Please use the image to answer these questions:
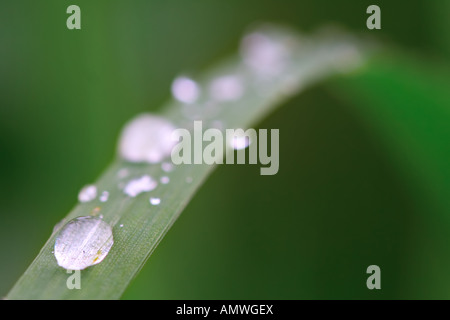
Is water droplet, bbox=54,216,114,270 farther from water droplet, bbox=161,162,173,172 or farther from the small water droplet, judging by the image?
the small water droplet

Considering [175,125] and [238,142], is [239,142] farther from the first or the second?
[175,125]

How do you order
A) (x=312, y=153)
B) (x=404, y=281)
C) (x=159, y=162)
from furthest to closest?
1. (x=312, y=153)
2. (x=404, y=281)
3. (x=159, y=162)

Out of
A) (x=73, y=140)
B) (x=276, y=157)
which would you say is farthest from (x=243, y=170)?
(x=73, y=140)

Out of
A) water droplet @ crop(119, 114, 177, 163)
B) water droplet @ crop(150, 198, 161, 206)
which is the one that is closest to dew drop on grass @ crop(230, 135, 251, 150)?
water droplet @ crop(119, 114, 177, 163)

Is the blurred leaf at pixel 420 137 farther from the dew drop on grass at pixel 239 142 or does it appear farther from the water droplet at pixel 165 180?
the water droplet at pixel 165 180

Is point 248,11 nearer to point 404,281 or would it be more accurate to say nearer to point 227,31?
point 227,31

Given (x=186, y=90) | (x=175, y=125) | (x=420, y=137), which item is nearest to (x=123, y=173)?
(x=175, y=125)
